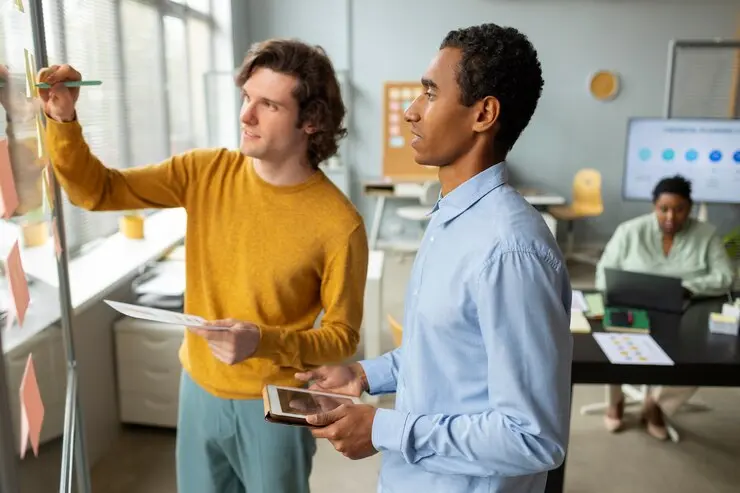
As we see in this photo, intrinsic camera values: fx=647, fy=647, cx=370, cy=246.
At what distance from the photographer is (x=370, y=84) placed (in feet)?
22.4

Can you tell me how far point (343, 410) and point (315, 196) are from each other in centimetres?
53

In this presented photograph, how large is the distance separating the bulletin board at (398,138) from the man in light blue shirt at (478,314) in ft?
17.2

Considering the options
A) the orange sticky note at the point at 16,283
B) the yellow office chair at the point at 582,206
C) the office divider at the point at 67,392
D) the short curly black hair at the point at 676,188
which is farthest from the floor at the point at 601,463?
the yellow office chair at the point at 582,206

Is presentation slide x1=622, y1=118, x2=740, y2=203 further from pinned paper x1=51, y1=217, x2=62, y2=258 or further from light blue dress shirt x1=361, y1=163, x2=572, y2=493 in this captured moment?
pinned paper x1=51, y1=217, x2=62, y2=258

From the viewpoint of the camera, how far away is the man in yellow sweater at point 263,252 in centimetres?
138

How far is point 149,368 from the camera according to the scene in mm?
2883

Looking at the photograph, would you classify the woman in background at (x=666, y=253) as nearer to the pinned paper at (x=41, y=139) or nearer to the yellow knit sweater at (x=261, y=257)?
the yellow knit sweater at (x=261, y=257)

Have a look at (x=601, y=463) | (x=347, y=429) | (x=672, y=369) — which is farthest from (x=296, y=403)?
(x=601, y=463)

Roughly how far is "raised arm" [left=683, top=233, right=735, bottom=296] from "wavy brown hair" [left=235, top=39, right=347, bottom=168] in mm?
2084

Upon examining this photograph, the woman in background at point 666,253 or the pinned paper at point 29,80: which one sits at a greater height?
the pinned paper at point 29,80

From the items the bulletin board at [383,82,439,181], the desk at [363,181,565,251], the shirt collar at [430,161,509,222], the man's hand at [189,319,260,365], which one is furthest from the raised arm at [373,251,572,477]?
the bulletin board at [383,82,439,181]

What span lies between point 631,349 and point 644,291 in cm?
47

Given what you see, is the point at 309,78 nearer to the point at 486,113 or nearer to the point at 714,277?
the point at 486,113

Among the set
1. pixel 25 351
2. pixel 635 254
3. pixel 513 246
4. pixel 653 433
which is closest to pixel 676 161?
pixel 635 254
